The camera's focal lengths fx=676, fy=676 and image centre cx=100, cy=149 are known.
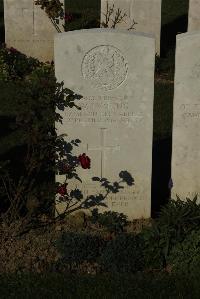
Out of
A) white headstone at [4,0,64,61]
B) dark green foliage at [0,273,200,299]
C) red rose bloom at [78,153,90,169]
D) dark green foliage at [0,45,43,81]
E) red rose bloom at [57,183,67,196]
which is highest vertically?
white headstone at [4,0,64,61]

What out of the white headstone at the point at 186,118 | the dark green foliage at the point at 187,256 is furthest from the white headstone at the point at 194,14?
the dark green foliage at the point at 187,256

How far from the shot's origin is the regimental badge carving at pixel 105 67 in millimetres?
6668

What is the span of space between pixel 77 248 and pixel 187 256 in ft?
3.22

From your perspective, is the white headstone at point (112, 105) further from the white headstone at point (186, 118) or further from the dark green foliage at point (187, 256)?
the dark green foliage at point (187, 256)

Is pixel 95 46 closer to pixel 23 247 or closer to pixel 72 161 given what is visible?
pixel 72 161

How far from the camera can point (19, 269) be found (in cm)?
599

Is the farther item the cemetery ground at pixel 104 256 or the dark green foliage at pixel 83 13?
the dark green foliage at pixel 83 13

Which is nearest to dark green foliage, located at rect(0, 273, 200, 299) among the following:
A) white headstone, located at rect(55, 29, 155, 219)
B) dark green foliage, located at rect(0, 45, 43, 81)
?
white headstone, located at rect(55, 29, 155, 219)

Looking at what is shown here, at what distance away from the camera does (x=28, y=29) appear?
12.9 m

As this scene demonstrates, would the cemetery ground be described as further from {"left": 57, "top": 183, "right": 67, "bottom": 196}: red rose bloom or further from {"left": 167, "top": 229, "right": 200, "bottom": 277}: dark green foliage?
{"left": 57, "top": 183, "right": 67, "bottom": 196}: red rose bloom

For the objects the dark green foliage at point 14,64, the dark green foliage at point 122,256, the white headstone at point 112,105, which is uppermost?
the dark green foliage at point 14,64

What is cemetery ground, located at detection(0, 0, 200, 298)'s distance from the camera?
5.38 metres

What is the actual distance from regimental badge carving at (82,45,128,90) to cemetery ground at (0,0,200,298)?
0.58 meters

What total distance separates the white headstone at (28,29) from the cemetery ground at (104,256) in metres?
6.21
